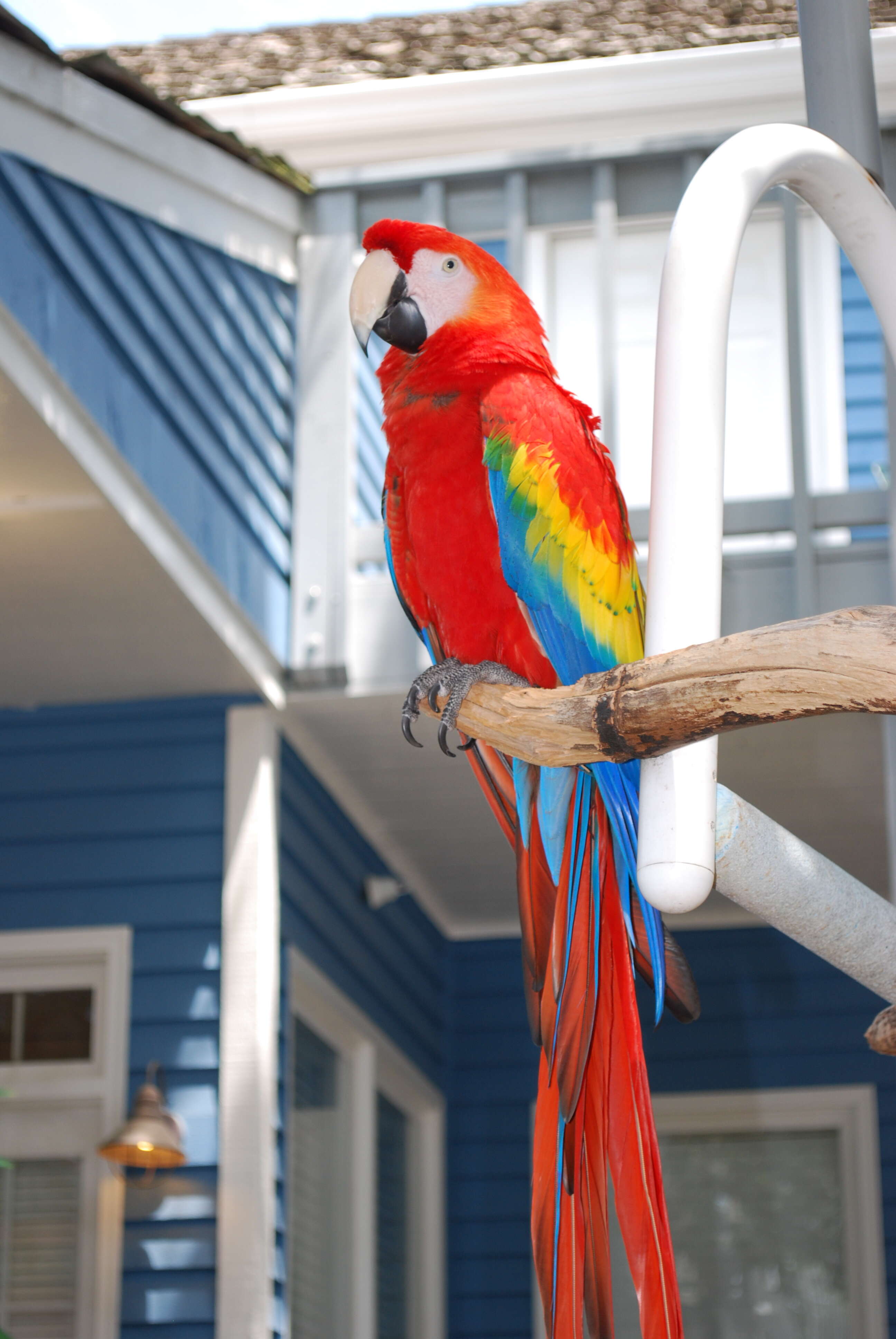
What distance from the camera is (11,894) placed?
3.57 meters

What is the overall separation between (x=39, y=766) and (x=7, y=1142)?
33.6 inches

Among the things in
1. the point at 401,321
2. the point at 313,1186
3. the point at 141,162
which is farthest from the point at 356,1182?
the point at 401,321

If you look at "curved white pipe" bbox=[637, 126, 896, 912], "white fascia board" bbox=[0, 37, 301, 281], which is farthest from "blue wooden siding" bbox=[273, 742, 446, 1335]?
"curved white pipe" bbox=[637, 126, 896, 912]

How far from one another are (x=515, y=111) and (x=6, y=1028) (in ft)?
8.48

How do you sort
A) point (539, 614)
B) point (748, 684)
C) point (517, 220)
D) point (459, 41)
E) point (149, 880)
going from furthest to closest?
point (459, 41) < point (517, 220) < point (149, 880) < point (539, 614) < point (748, 684)

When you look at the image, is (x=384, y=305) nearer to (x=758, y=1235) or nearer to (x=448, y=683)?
(x=448, y=683)

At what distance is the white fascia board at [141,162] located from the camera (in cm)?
261

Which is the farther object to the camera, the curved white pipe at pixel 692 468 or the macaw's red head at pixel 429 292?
the macaw's red head at pixel 429 292

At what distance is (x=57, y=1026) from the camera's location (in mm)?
3484

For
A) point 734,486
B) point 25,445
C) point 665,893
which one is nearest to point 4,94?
point 25,445

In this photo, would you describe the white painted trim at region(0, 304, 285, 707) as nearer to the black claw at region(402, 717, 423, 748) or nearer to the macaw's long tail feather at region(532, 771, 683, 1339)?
the black claw at region(402, 717, 423, 748)

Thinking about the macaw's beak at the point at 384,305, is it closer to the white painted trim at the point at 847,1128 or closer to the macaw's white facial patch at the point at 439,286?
the macaw's white facial patch at the point at 439,286

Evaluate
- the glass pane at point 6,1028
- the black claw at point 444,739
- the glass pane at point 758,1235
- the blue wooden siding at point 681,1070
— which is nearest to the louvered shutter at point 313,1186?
the glass pane at point 6,1028

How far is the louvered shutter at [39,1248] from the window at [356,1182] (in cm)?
50
